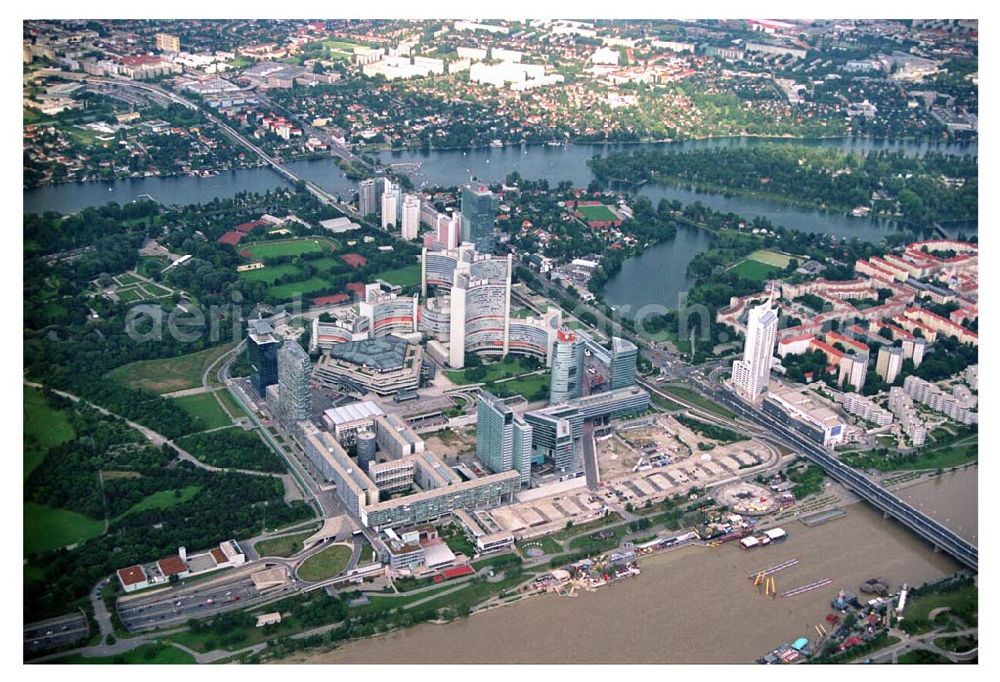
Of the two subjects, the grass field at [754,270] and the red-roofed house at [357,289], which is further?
the grass field at [754,270]

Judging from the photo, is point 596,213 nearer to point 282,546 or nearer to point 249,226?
point 249,226

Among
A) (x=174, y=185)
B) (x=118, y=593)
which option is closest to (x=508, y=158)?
(x=174, y=185)

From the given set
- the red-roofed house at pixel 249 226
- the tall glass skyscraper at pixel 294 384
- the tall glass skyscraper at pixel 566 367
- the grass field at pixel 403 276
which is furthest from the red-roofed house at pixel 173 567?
the red-roofed house at pixel 249 226

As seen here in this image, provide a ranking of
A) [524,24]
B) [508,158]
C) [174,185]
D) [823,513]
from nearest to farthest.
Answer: [823,513]
[174,185]
[508,158]
[524,24]

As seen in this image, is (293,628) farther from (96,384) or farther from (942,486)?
(942,486)

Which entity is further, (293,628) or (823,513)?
(823,513)

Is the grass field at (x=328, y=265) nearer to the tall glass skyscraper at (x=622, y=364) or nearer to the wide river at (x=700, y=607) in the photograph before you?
the tall glass skyscraper at (x=622, y=364)
